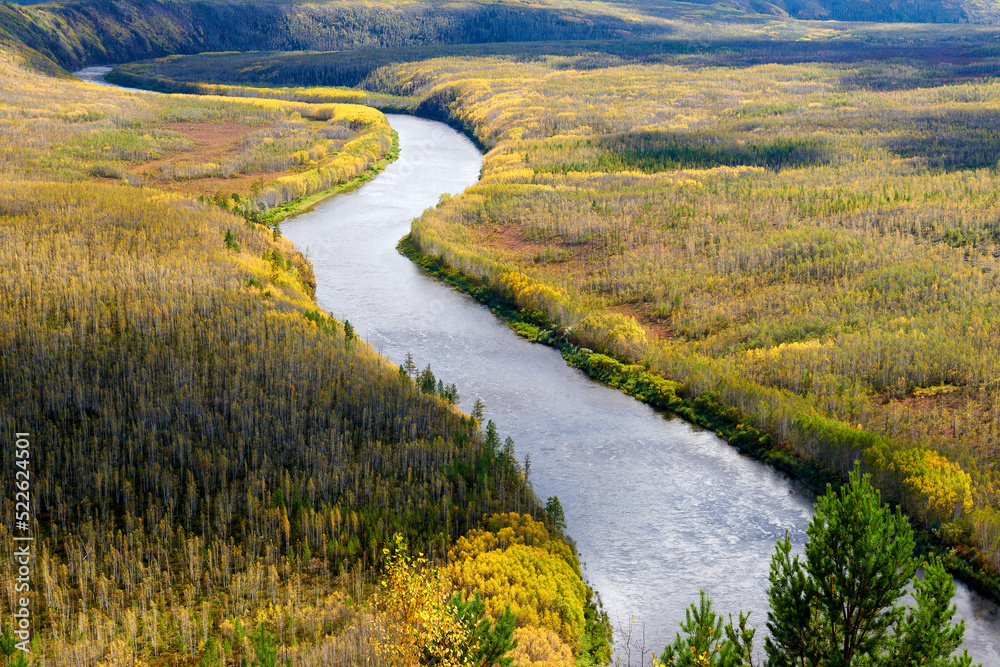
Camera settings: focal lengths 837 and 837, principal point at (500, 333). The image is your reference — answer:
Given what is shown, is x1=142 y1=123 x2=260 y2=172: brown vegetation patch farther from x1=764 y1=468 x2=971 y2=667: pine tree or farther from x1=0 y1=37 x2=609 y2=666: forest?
x1=764 y1=468 x2=971 y2=667: pine tree

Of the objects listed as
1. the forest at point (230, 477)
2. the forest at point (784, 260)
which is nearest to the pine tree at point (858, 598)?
the forest at point (230, 477)

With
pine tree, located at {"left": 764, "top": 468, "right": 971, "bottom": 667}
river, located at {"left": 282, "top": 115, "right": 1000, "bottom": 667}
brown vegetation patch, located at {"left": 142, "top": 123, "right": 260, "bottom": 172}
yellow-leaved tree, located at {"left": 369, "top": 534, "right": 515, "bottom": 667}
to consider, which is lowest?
river, located at {"left": 282, "top": 115, "right": 1000, "bottom": 667}

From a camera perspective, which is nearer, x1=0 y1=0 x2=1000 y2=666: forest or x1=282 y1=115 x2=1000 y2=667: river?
x1=0 y1=0 x2=1000 y2=666: forest

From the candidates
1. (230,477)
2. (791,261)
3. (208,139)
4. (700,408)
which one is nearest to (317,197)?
(208,139)

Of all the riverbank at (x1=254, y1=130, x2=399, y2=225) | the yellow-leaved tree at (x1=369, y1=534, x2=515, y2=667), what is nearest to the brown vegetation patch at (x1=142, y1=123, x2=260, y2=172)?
the riverbank at (x1=254, y1=130, x2=399, y2=225)

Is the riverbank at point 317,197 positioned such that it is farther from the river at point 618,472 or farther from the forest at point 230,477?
the forest at point 230,477

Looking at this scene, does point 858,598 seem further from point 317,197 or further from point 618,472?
point 317,197

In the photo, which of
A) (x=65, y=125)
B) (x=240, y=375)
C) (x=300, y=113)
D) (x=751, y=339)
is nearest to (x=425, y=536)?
(x=240, y=375)

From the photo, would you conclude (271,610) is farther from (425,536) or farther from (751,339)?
(751,339)
